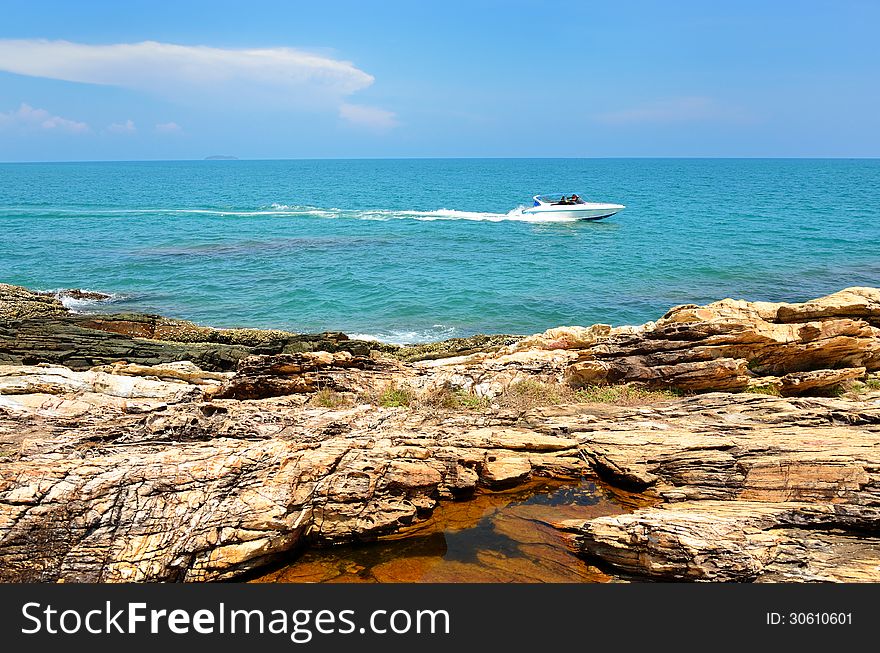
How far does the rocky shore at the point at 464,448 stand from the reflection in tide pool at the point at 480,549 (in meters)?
0.23

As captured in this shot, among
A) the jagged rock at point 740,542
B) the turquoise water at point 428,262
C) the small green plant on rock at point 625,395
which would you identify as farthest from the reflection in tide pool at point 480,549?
the turquoise water at point 428,262

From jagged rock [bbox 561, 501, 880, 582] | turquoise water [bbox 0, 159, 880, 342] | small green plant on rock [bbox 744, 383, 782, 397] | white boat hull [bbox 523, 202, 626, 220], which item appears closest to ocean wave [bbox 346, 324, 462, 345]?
turquoise water [bbox 0, 159, 880, 342]

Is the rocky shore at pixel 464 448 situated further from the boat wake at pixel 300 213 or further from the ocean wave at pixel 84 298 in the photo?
the boat wake at pixel 300 213

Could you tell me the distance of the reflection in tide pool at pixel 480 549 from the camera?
7570mm

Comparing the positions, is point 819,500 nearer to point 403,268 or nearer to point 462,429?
point 462,429

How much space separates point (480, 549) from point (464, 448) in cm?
197

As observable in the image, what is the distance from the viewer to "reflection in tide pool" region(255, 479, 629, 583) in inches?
298

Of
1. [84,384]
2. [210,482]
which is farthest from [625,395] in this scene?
[84,384]

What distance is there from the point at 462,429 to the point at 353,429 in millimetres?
1938

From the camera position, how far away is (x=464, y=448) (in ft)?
31.8

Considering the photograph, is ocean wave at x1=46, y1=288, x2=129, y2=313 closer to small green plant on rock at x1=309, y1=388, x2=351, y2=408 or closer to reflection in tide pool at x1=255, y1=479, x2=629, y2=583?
small green plant on rock at x1=309, y1=388, x2=351, y2=408

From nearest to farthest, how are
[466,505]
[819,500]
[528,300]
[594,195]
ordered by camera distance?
1. [819,500]
2. [466,505]
3. [528,300]
4. [594,195]
